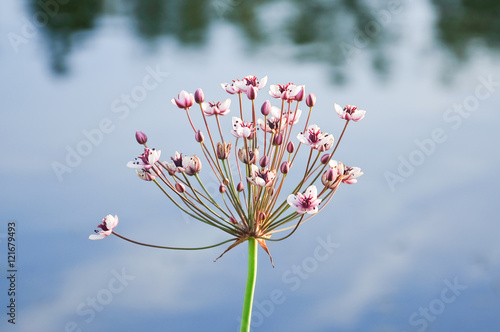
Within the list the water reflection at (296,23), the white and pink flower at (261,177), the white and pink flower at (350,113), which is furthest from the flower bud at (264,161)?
the water reflection at (296,23)

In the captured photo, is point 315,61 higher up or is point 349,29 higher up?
point 349,29

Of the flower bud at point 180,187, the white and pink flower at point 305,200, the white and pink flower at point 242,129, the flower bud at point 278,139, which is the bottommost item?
the white and pink flower at point 305,200

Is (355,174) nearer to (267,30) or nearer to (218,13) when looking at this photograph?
(267,30)

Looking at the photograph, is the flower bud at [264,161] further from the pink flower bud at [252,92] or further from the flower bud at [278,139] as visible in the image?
the pink flower bud at [252,92]

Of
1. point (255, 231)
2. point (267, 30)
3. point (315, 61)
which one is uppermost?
point (267, 30)

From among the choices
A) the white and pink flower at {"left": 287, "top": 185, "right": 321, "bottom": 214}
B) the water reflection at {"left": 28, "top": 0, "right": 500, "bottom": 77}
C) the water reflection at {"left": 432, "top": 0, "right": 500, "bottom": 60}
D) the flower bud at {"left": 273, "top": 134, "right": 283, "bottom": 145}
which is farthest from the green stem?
the water reflection at {"left": 432, "top": 0, "right": 500, "bottom": 60}

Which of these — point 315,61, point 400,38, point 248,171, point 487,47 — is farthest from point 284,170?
point 400,38

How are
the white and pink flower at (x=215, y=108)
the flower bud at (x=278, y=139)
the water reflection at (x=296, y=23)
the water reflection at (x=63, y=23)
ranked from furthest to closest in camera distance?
the water reflection at (x=296, y=23) → the water reflection at (x=63, y=23) → the white and pink flower at (x=215, y=108) → the flower bud at (x=278, y=139)
